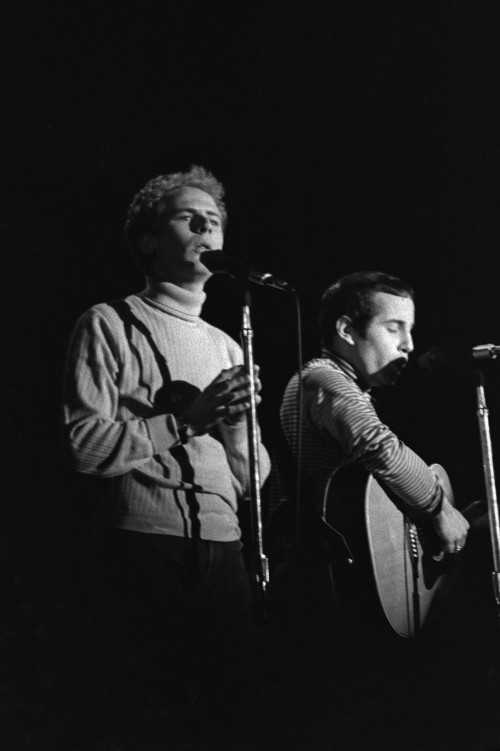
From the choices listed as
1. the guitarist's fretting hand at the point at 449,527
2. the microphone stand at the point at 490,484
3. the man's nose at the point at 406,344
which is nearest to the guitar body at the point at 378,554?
the guitarist's fretting hand at the point at 449,527

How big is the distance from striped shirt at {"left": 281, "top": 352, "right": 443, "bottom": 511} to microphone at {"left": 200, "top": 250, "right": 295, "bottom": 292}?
1.07 feet

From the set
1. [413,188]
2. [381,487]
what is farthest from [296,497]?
[413,188]

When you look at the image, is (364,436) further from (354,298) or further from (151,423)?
(151,423)

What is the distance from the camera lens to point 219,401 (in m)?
1.66

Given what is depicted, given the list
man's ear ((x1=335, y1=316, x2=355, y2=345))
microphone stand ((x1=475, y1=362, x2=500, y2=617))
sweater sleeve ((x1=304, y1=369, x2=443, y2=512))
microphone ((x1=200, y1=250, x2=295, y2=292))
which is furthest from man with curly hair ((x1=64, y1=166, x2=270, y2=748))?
microphone stand ((x1=475, y1=362, x2=500, y2=617))

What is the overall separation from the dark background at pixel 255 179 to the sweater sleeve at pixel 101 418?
0.30 metres

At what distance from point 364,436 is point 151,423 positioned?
1.74 ft

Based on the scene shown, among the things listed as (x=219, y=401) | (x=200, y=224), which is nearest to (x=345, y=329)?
(x=200, y=224)

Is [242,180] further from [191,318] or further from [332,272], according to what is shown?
[191,318]

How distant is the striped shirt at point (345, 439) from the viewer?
1974 millimetres

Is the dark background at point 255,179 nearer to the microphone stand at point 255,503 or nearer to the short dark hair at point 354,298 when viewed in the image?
the short dark hair at point 354,298

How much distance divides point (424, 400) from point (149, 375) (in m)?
1.05

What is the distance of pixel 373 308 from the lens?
2170mm

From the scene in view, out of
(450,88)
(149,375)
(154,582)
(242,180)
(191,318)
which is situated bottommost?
(154,582)
